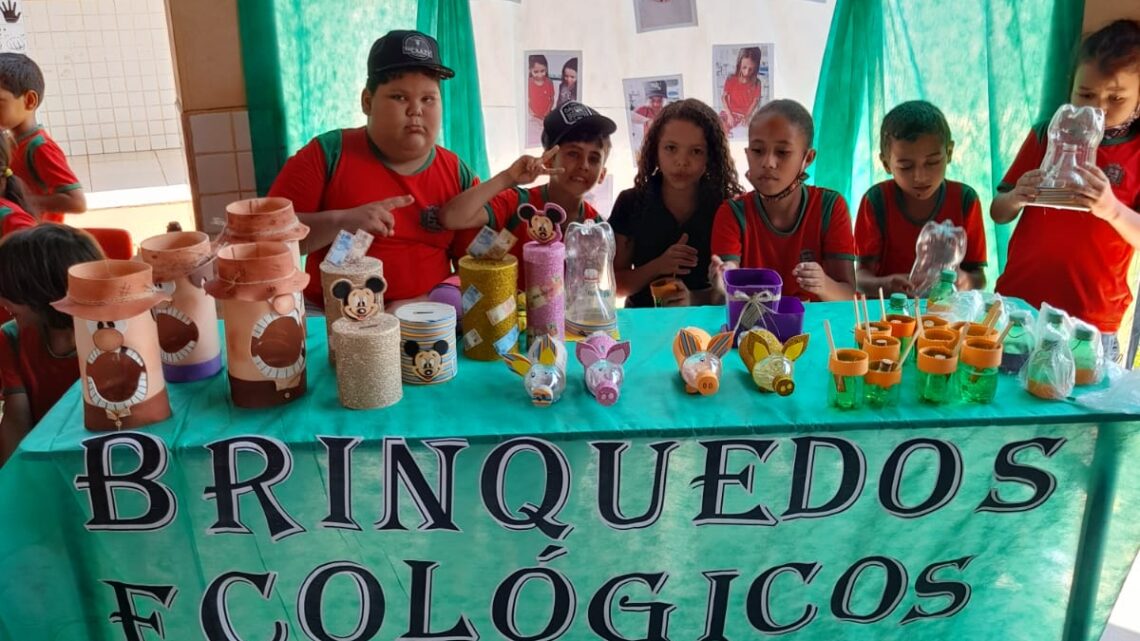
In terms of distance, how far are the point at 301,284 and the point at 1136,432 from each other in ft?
5.18

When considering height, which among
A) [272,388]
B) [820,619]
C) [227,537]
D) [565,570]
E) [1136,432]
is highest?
[272,388]

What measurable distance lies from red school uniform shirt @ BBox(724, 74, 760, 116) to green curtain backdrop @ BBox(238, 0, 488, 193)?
0.95 metres

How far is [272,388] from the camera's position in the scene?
1541 mm

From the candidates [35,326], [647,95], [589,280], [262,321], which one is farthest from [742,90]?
[35,326]

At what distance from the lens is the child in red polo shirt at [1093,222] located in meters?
2.32

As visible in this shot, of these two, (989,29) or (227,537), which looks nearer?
(227,537)

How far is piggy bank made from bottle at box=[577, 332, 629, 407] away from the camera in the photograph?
61.9 inches

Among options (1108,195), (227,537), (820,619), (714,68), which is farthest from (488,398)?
(714,68)

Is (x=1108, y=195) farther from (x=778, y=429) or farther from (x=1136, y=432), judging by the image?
(x=778, y=429)

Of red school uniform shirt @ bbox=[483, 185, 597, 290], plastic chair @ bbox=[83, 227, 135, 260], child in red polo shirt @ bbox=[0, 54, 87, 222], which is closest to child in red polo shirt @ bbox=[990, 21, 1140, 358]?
red school uniform shirt @ bbox=[483, 185, 597, 290]

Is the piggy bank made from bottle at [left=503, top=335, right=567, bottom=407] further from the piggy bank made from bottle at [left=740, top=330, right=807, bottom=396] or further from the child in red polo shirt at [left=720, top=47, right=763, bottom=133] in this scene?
the child in red polo shirt at [left=720, top=47, right=763, bottom=133]

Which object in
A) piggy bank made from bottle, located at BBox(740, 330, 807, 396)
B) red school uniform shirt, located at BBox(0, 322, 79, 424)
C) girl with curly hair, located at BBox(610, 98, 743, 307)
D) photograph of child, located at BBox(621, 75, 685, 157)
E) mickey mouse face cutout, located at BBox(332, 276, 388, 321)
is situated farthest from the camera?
photograph of child, located at BBox(621, 75, 685, 157)

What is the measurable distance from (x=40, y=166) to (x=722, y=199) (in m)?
2.44

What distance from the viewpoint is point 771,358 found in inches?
63.7
